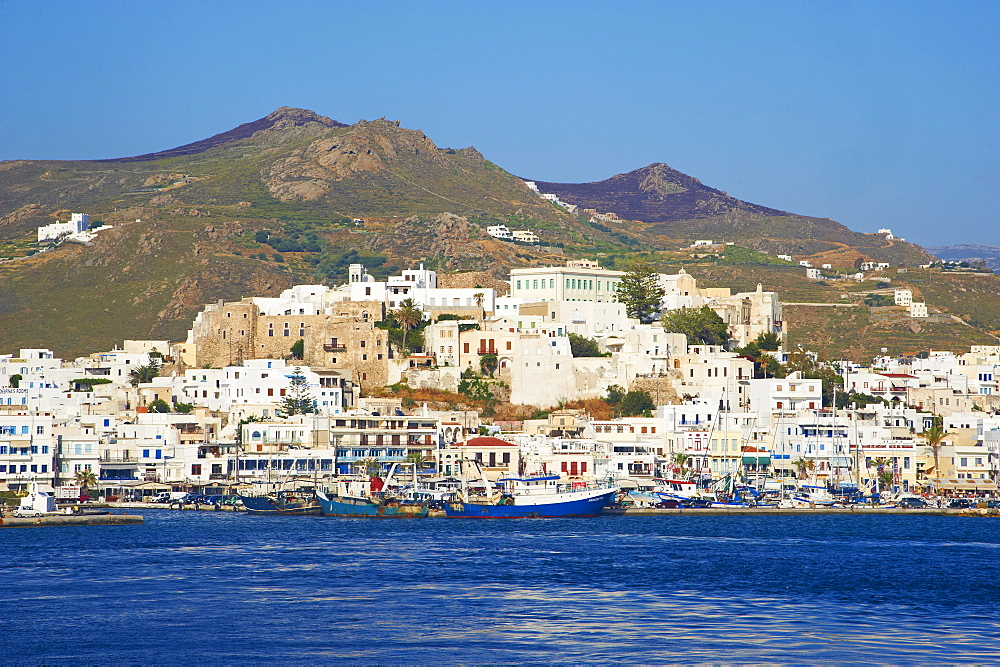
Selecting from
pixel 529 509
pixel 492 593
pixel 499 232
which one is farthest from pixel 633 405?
pixel 499 232

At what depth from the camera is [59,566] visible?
151 ft

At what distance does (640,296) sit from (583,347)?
387 inches

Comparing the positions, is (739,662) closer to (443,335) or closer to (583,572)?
(583,572)

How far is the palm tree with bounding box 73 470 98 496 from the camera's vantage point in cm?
6756

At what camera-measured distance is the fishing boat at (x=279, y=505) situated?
219ft

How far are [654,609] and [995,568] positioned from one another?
51.1 feet

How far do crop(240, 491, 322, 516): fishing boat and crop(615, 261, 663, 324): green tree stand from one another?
26332 mm

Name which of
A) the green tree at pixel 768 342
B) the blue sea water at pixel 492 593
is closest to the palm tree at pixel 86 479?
the blue sea water at pixel 492 593

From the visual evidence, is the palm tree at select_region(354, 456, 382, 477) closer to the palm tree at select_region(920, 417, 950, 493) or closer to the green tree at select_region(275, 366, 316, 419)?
the green tree at select_region(275, 366, 316, 419)

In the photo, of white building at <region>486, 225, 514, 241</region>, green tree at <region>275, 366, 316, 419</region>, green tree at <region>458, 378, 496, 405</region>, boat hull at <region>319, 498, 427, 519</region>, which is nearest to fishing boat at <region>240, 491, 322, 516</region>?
boat hull at <region>319, 498, 427, 519</region>

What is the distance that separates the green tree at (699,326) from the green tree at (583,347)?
554 centimetres

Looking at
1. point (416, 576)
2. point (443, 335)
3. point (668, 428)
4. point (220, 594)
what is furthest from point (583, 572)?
point (443, 335)

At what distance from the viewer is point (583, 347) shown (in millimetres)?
80312

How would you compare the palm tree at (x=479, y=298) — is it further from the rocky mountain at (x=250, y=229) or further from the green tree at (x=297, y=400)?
the rocky mountain at (x=250, y=229)
